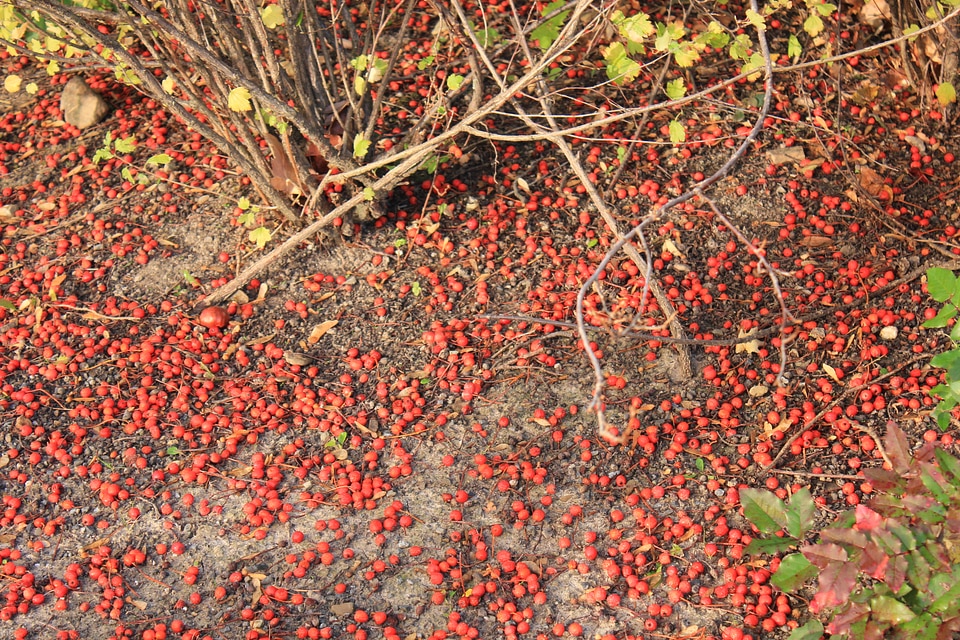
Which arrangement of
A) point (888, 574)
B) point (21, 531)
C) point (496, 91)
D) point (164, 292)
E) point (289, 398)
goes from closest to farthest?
point (888, 574) → point (21, 531) → point (289, 398) → point (164, 292) → point (496, 91)

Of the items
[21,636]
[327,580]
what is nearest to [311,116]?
[327,580]

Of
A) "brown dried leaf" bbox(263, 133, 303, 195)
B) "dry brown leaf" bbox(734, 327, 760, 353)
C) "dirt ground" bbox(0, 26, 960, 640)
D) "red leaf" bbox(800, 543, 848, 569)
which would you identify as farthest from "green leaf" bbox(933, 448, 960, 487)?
"brown dried leaf" bbox(263, 133, 303, 195)

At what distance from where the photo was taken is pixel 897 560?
8.27 feet

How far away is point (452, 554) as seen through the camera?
3.50 m

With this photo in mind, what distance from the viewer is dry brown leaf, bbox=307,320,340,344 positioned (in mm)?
4238

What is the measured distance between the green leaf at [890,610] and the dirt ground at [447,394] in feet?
2.31

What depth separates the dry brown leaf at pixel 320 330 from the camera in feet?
13.9

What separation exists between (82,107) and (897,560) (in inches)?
188

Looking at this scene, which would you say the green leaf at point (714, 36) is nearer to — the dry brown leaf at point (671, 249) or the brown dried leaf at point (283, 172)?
the dry brown leaf at point (671, 249)

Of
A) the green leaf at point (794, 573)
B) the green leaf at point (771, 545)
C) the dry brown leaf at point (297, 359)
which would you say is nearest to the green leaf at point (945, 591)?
the green leaf at point (794, 573)

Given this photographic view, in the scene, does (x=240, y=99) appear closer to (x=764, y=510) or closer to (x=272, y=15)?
(x=272, y=15)

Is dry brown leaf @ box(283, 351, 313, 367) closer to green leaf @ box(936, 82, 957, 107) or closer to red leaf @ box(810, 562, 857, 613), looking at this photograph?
red leaf @ box(810, 562, 857, 613)

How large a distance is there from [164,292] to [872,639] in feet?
11.2

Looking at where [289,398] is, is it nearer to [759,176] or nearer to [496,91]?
[496,91]
